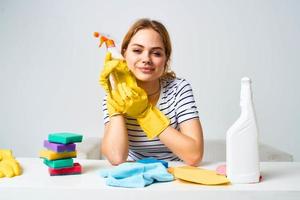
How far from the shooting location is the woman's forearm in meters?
1.07

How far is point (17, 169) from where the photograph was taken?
83cm

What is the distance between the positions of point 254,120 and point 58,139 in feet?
1.42

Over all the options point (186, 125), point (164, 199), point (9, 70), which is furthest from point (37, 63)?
point (164, 199)

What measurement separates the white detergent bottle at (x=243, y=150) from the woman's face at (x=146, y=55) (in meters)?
0.43

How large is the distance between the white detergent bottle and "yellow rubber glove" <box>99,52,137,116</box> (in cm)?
37

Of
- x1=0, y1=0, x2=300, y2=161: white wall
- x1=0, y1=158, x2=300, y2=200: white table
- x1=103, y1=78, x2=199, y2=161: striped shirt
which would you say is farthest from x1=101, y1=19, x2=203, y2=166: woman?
x1=0, y1=0, x2=300, y2=161: white wall

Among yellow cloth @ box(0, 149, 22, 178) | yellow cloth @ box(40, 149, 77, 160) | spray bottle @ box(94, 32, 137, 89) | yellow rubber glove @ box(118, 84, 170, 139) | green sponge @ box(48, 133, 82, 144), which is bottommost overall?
yellow cloth @ box(0, 149, 22, 178)

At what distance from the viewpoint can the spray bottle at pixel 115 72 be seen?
1.05 metres

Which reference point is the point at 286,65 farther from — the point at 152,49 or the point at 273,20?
the point at 152,49

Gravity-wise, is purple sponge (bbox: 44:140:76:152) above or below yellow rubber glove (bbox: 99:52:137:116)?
below

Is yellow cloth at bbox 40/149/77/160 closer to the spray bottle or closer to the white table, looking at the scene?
the white table

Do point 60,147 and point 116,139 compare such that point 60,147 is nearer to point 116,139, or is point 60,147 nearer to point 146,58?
point 116,139

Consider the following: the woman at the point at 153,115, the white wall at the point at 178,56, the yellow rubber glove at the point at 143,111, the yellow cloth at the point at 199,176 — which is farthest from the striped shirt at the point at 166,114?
the white wall at the point at 178,56

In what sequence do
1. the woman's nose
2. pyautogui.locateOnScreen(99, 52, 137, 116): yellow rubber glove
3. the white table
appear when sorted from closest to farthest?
the white table
pyautogui.locateOnScreen(99, 52, 137, 116): yellow rubber glove
the woman's nose
